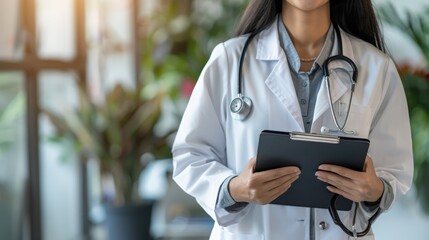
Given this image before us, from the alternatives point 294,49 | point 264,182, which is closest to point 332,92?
point 294,49

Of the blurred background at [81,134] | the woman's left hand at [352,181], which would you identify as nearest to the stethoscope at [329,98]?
the woman's left hand at [352,181]

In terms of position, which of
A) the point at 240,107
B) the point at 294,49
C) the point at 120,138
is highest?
the point at 294,49

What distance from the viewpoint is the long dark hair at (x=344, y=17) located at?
157 centimetres

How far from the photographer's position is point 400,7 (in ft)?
8.95

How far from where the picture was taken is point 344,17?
1.59 meters

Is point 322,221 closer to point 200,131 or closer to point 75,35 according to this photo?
point 200,131

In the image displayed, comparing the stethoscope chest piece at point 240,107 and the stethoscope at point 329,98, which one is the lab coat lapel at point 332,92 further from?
the stethoscope chest piece at point 240,107

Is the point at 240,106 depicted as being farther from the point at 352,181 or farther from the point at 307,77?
the point at 352,181

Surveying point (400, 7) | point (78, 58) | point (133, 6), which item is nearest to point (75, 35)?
point (78, 58)

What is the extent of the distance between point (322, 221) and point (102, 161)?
2.75 metres

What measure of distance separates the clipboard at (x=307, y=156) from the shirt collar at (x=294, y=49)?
253 mm

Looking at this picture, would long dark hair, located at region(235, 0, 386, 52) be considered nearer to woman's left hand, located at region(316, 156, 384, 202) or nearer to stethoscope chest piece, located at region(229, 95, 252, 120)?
stethoscope chest piece, located at region(229, 95, 252, 120)

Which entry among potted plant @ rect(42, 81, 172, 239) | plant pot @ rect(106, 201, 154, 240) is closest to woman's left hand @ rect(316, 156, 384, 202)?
potted plant @ rect(42, 81, 172, 239)

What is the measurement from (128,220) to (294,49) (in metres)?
2.77
